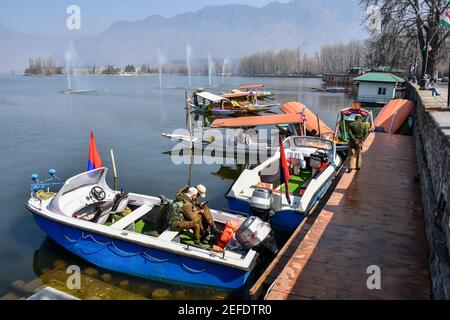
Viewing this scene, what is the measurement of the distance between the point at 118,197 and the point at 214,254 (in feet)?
13.4

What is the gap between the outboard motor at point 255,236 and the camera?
8.34m

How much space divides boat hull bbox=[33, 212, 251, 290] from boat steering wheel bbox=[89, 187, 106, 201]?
1499 mm

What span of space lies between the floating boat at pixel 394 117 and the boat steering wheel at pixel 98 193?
18355 millimetres

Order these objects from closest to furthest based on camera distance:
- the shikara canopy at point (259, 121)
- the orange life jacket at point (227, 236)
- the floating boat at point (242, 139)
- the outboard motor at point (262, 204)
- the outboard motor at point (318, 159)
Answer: the orange life jacket at point (227, 236) → the outboard motor at point (262, 204) → the outboard motor at point (318, 159) → the shikara canopy at point (259, 121) → the floating boat at point (242, 139)

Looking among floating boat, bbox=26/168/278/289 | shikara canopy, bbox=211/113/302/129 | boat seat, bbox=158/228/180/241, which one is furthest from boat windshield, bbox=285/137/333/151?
boat seat, bbox=158/228/180/241

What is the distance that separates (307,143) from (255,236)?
9234 millimetres

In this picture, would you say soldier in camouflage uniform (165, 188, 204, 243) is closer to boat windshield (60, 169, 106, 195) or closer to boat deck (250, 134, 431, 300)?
boat deck (250, 134, 431, 300)

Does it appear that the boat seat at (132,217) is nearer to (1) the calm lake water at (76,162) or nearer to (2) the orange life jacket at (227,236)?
(1) the calm lake water at (76,162)

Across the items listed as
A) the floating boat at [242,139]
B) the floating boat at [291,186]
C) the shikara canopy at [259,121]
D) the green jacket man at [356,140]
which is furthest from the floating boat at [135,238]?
the floating boat at [242,139]

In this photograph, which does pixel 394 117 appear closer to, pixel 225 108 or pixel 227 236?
pixel 227 236

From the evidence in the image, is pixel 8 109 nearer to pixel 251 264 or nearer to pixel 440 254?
pixel 251 264

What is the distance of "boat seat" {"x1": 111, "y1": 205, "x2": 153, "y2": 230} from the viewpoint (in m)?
9.42
